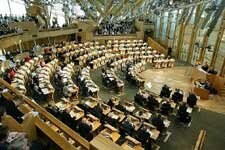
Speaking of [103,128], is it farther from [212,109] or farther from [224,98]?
[224,98]

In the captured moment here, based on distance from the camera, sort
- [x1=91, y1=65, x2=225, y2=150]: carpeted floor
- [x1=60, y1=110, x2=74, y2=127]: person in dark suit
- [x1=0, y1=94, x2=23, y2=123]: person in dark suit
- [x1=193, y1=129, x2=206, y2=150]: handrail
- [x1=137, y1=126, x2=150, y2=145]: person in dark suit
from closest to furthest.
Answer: [x1=0, y1=94, x2=23, y2=123]: person in dark suit → [x1=137, y1=126, x2=150, y2=145]: person in dark suit → [x1=60, y1=110, x2=74, y2=127]: person in dark suit → [x1=193, y1=129, x2=206, y2=150]: handrail → [x1=91, y1=65, x2=225, y2=150]: carpeted floor

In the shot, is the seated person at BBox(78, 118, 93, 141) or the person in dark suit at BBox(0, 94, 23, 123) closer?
the person in dark suit at BBox(0, 94, 23, 123)

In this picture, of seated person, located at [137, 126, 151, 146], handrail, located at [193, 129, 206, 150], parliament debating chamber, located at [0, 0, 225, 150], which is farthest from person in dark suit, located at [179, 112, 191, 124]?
seated person, located at [137, 126, 151, 146]

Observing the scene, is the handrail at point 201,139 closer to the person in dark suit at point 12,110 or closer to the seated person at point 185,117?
the seated person at point 185,117

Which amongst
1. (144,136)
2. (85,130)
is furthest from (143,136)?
(85,130)

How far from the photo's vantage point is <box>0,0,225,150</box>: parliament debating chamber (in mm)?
4789

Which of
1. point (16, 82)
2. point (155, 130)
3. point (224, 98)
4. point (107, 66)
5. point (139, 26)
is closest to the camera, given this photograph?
point (155, 130)

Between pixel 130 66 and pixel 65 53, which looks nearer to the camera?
pixel 130 66

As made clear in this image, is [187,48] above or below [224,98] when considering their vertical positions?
above

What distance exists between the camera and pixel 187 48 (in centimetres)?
2500

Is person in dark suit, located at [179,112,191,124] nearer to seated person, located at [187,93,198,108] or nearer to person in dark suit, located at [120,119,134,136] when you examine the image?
seated person, located at [187,93,198,108]

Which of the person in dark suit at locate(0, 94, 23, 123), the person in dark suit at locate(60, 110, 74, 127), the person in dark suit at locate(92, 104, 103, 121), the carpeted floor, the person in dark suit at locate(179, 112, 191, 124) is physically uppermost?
the person in dark suit at locate(0, 94, 23, 123)

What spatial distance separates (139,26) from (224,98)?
50.9 feet

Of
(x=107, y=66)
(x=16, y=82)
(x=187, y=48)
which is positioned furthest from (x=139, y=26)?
(x=16, y=82)
